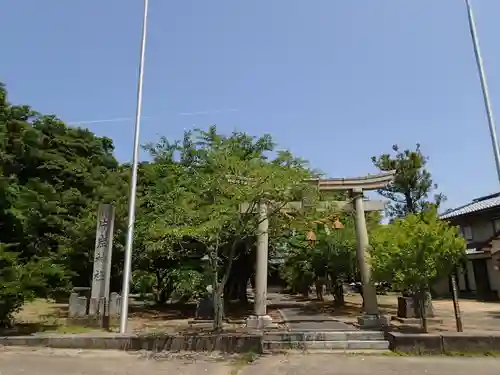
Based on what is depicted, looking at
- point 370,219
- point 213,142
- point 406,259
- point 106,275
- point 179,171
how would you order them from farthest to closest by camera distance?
point 370,219 < point 179,171 < point 106,275 < point 213,142 < point 406,259

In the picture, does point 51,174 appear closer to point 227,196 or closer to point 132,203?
point 132,203

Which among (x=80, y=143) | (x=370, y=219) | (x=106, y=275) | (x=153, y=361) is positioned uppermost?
(x=80, y=143)

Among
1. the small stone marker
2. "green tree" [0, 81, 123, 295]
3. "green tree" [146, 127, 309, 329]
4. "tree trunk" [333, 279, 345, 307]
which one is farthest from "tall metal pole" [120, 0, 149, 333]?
"tree trunk" [333, 279, 345, 307]

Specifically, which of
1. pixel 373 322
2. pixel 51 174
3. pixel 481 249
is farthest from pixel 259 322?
pixel 51 174

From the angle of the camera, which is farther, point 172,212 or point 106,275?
point 106,275

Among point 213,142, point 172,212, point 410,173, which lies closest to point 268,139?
point 213,142

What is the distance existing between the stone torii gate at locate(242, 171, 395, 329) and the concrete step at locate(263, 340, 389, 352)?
2.47 metres

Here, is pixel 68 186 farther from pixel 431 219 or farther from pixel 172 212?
pixel 431 219

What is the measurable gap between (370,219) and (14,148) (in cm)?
2691

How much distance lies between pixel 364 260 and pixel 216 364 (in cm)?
762

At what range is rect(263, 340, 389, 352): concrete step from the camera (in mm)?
11227

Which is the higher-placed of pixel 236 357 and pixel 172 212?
pixel 172 212

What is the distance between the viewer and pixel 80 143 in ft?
117

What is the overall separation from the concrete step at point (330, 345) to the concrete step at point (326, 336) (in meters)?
0.16
